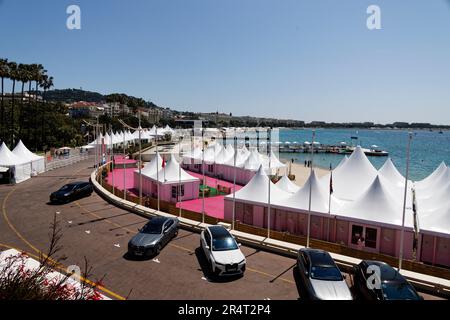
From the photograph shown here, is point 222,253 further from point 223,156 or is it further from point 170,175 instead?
point 223,156

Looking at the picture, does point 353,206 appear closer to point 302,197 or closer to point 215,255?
point 302,197

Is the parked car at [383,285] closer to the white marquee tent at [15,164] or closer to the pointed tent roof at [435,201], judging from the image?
the pointed tent roof at [435,201]

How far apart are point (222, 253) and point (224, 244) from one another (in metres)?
0.67

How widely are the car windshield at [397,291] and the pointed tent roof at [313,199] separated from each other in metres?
8.63

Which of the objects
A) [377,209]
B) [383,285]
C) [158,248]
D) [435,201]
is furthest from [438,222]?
[158,248]

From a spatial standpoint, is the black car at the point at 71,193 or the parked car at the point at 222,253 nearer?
the parked car at the point at 222,253

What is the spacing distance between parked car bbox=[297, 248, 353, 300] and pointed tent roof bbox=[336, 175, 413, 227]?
21.3 ft

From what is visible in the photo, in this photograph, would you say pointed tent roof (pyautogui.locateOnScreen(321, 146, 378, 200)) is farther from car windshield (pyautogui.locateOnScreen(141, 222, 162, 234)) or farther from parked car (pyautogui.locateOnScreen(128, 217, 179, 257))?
car windshield (pyautogui.locateOnScreen(141, 222, 162, 234))

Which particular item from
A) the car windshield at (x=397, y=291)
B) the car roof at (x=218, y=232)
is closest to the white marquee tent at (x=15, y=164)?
the car roof at (x=218, y=232)

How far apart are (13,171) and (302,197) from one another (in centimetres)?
3141

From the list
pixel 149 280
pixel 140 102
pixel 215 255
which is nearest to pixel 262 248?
pixel 215 255

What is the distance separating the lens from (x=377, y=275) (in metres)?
10.6

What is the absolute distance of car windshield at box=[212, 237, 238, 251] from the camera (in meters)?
13.6

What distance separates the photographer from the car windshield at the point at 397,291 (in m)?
9.71
